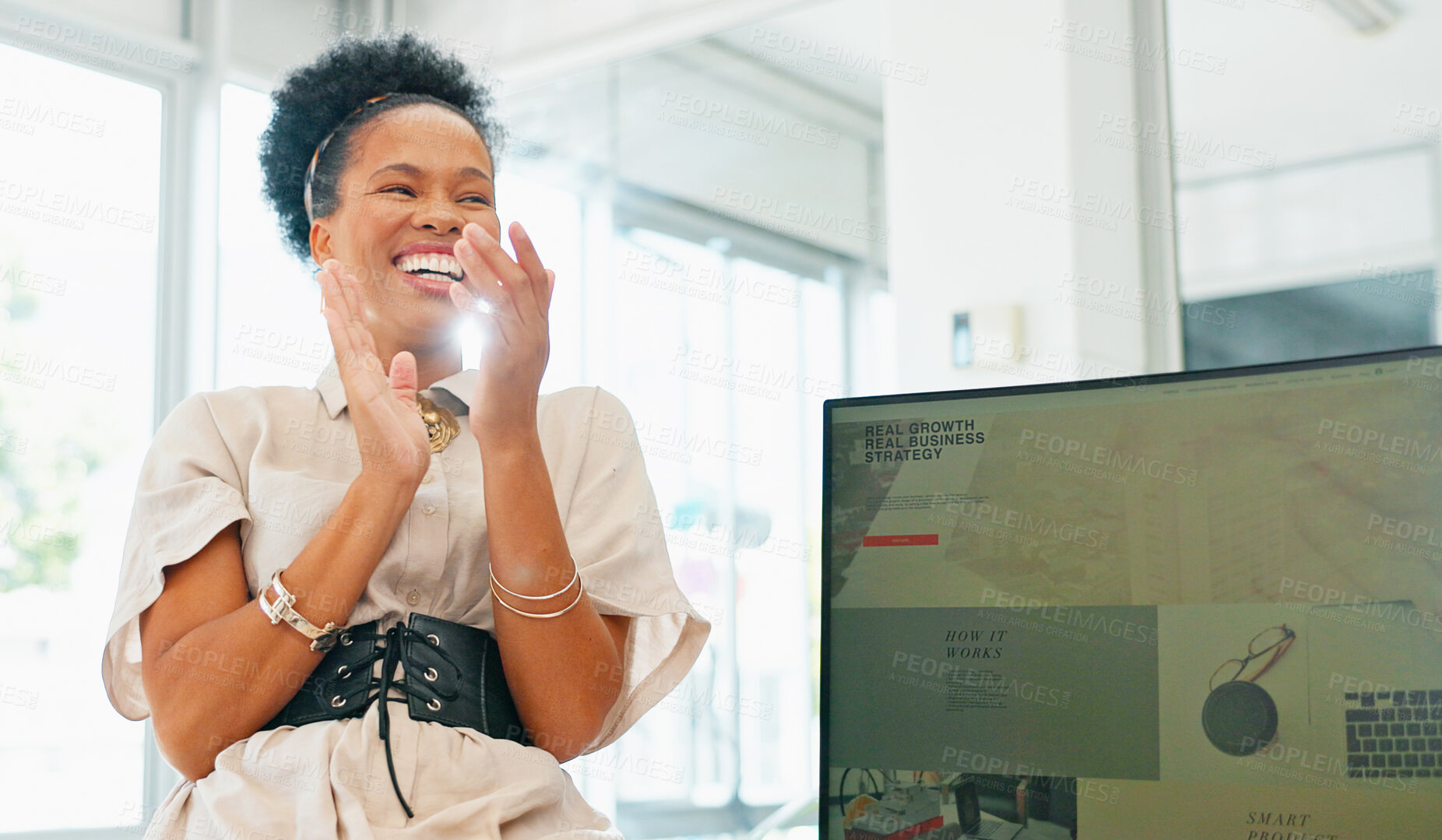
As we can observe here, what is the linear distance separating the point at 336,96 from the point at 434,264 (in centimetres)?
36

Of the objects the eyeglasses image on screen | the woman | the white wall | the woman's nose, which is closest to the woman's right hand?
the woman

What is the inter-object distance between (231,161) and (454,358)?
2181 millimetres

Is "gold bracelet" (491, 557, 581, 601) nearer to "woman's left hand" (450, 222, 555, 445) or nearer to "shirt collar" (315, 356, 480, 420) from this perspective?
"woman's left hand" (450, 222, 555, 445)

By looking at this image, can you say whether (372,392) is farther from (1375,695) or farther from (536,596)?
(1375,695)

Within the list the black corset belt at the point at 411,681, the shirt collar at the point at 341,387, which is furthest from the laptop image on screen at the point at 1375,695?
the shirt collar at the point at 341,387

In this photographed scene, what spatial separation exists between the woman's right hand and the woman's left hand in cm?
7

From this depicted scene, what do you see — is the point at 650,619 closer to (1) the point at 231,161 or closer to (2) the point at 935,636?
(2) the point at 935,636

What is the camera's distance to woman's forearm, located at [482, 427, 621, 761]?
1170 mm

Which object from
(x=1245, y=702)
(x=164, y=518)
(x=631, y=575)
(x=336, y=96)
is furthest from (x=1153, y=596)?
(x=336, y=96)

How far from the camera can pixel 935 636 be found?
1021 mm

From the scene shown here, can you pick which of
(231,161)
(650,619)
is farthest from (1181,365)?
(231,161)

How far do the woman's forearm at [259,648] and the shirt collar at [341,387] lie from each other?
0.19 m

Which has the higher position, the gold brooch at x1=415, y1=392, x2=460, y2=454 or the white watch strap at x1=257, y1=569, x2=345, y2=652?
the gold brooch at x1=415, y1=392, x2=460, y2=454

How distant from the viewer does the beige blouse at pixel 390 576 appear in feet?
3.70
